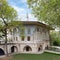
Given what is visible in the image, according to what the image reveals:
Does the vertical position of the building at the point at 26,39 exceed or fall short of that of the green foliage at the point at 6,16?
it falls short

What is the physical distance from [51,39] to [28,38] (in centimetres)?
1256

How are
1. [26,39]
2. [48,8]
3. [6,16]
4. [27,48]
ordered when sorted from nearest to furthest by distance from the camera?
[48,8], [6,16], [26,39], [27,48]

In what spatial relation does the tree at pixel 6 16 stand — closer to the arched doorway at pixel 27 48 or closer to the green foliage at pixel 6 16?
the green foliage at pixel 6 16

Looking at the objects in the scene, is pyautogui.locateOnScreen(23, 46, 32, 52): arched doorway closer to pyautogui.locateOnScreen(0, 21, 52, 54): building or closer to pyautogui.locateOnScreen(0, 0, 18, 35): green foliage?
pyautogui.locateOnScreen(0, 21, 52, 54): building

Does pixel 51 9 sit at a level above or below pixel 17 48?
above

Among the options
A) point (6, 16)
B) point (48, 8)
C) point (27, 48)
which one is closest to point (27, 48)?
point (27, 48)

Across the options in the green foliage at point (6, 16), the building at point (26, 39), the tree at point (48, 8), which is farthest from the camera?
the building at point (26, 39)

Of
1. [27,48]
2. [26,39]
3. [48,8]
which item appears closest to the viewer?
[48,8]

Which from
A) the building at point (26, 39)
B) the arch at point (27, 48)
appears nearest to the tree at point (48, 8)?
the building at point (26, 39)

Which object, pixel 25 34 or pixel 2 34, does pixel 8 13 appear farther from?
pixel 25 34

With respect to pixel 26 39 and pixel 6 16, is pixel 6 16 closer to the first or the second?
pixel 6 16

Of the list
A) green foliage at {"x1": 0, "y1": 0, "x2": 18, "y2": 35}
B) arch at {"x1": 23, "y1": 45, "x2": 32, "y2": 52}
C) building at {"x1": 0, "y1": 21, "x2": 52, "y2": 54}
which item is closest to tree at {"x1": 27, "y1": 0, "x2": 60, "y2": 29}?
green foliage at {"x1": 0, "y1": 0, "x2": 18, "y2": 35}

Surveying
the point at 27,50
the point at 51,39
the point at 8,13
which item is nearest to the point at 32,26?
the point at 27,50

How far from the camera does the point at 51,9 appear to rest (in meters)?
10.9
